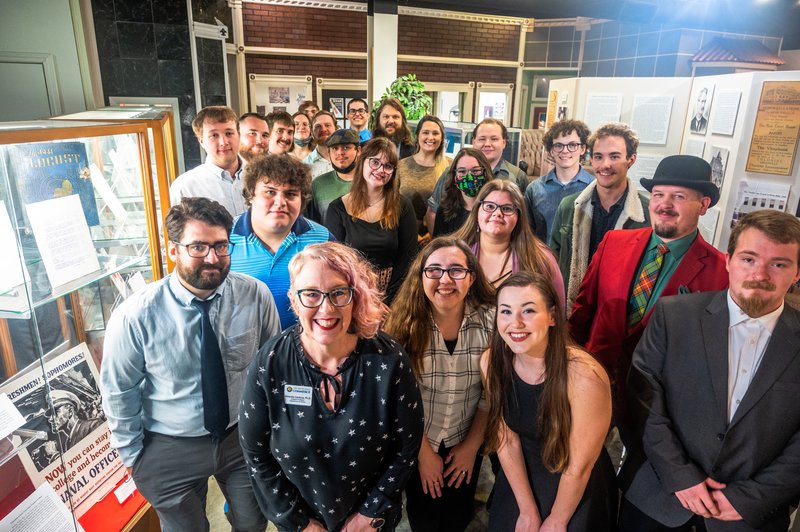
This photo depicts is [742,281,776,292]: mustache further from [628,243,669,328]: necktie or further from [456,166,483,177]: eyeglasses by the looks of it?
[456,166,483,177]: eyeglasses

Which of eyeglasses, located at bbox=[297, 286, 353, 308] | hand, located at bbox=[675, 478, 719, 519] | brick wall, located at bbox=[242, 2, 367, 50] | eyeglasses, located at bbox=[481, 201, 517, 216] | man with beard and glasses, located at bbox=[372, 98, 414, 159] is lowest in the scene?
hand, located at bbox=[675, 478, 719, 519]

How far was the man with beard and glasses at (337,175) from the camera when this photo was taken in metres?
3.38

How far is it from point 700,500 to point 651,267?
94 cm

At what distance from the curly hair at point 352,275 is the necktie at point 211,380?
1.38 feet

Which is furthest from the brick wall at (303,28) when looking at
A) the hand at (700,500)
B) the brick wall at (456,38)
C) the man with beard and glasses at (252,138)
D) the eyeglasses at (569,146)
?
the hand at (700,500)

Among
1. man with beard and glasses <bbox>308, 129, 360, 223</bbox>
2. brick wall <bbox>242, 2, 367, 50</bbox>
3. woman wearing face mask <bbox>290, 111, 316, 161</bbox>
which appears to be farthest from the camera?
brick wall <bbox>242, 2, 367, 50</bbox>

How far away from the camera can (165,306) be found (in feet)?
5.65

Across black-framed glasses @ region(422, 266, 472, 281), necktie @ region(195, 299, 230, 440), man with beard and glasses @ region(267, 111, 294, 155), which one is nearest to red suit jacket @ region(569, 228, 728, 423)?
black-framed glasses @ region(422, 266, 472, 281)

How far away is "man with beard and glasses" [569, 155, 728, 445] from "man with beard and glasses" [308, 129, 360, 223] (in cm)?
→ 181

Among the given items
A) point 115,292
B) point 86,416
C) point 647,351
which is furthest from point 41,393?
point 647,351

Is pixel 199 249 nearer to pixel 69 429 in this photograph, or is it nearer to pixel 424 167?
pixel 69 429

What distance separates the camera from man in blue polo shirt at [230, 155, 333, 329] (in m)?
2.15

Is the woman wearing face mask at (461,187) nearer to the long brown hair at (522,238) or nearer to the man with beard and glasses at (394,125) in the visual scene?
the long brown hair at (522,238)

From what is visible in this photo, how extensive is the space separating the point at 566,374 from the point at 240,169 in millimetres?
2624
